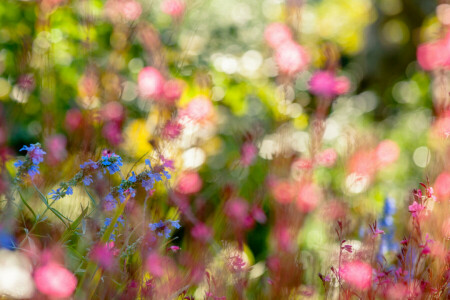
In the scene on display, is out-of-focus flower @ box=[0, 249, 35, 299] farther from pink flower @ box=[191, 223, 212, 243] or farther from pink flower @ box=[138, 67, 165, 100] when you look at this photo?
pink flower @ box=[138, 67, 165, 100]

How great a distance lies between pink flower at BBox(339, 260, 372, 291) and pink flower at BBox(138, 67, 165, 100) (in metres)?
0.94

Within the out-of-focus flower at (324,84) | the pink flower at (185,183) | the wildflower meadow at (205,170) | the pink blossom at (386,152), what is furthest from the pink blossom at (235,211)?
the pink blossom at (386,152)

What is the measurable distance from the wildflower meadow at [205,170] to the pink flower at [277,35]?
0.06 ft

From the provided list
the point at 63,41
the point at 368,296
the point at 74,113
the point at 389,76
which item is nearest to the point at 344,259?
the point at 368,296

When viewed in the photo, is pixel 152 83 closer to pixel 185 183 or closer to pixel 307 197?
pixel 185 183

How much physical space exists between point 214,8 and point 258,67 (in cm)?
67

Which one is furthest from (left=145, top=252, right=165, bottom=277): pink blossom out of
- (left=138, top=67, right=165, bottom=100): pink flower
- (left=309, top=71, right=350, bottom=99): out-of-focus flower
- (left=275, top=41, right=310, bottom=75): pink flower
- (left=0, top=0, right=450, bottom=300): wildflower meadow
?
(left=309, top=71, right=350, bottom=99): out-of-focus flower

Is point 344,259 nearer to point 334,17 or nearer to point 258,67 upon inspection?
point 258,67

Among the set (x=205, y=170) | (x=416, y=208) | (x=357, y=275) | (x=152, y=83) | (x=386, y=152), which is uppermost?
(x=152, y=83)

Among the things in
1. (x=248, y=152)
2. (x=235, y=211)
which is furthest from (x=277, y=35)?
(x=235, y=211)

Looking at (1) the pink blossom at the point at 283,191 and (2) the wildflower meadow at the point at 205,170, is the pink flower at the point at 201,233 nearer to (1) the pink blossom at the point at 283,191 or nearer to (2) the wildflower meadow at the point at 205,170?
(2) the wildflower meadow at the point at 205,170

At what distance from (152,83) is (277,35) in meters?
1.20

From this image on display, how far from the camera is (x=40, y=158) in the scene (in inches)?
47.9

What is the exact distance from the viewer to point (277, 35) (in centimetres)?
331
